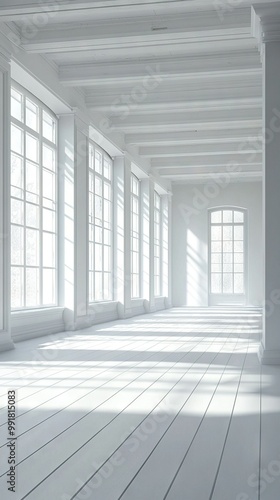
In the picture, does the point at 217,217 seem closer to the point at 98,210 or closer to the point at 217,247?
the point at 217,247

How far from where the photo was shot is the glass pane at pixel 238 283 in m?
18.8

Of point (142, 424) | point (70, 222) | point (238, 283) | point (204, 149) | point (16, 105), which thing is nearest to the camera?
point (142, 424)

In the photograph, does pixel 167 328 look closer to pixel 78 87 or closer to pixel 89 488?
pixel 78 87

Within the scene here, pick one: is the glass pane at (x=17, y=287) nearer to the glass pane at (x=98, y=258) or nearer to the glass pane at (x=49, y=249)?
the glass pane at (x=49, y=249)

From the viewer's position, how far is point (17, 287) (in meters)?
8.39

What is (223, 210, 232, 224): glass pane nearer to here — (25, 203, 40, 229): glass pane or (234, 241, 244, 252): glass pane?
(234, 241, 244, 252): glass pane

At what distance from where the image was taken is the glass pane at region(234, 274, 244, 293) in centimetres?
1880

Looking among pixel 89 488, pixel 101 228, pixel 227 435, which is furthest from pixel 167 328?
pixel 89 488

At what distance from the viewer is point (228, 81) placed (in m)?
9.70

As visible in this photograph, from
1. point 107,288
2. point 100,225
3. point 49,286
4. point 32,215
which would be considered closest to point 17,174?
point 32,215

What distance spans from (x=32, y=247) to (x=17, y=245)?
1.95 feet

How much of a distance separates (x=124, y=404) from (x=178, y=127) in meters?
8.43

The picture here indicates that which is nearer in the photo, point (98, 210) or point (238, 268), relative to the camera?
point (98, 210)

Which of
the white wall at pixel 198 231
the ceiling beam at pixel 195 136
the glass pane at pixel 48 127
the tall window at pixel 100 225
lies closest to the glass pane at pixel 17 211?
the glass pane at pixel 48 127
